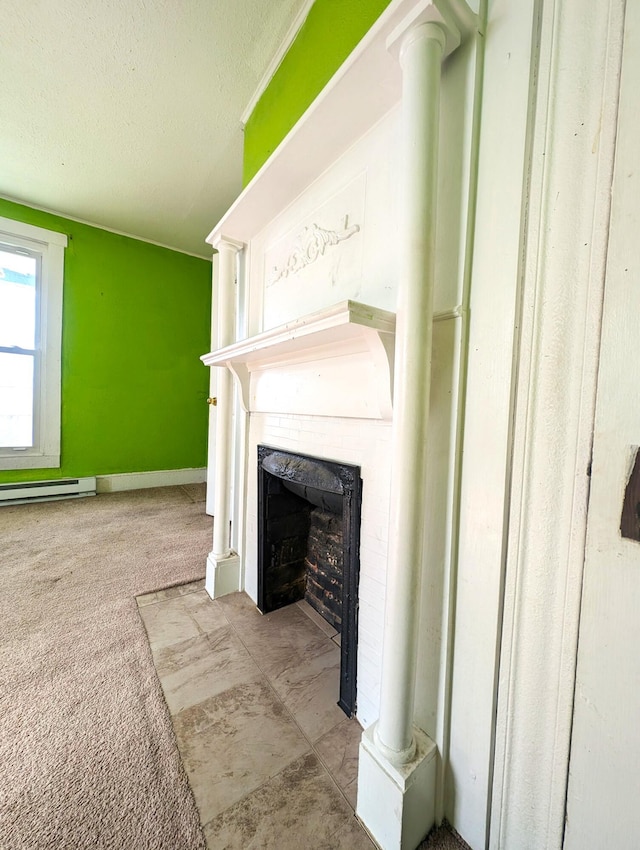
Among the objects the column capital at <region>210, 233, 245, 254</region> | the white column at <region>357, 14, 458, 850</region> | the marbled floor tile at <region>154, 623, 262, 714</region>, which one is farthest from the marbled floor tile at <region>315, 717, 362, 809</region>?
the column capital at <region>210, 233, 245, 254</region>

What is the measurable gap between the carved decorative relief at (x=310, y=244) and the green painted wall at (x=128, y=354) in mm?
2815

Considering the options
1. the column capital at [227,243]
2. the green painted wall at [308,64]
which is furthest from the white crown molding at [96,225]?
the column capital at [227,243]

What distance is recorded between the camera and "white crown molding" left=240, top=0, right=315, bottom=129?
52.1 inches

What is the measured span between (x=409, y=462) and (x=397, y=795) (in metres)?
0.75

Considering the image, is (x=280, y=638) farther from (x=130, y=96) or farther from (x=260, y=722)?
(x=130, y=96)

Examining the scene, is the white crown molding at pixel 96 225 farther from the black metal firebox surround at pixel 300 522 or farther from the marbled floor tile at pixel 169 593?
the marbled floor tile at pixel 169 593

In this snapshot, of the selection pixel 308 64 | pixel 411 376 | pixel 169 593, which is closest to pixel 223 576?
pixel 169 593

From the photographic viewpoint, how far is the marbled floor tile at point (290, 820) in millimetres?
747

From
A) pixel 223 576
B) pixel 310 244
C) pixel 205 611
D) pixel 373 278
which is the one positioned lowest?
pixel 205 611

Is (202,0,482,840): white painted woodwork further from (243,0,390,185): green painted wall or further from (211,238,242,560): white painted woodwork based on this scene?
(243,0,390,185): green painted wall

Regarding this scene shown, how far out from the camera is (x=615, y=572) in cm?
56

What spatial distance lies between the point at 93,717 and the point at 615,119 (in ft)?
6.60

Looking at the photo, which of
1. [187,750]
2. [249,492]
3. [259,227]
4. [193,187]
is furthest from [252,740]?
[193,187]

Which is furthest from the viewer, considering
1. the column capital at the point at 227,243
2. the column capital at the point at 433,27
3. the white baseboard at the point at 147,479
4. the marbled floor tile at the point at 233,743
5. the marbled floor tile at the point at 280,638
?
the white baseboard at the point at 147,479
